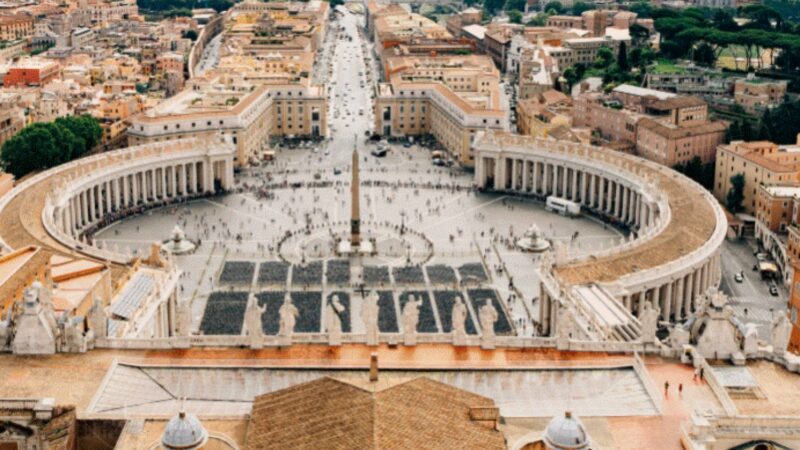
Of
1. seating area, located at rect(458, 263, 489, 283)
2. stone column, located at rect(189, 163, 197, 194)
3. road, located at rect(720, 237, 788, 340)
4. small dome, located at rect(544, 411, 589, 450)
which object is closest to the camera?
small dome, located at rect(544, 411, 589, 450)

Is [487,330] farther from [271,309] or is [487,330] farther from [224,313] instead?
[224,313]

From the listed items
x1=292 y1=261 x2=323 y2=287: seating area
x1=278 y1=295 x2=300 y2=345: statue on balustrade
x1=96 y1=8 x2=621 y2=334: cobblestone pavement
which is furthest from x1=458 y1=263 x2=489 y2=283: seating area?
x1=278 y1=295 x2=300 y2=345: statue on balustrade

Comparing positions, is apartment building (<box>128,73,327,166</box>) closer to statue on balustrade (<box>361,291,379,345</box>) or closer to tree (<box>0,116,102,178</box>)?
tree (<box>0,116,102,178</box>)

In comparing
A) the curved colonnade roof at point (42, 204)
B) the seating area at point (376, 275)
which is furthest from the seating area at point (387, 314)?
the curved colonnade roof at point (42, 204)

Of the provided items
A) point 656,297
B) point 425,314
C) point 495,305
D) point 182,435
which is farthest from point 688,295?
point 182,435

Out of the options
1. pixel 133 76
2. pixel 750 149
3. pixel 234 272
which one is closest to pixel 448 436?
pixel 234 272
